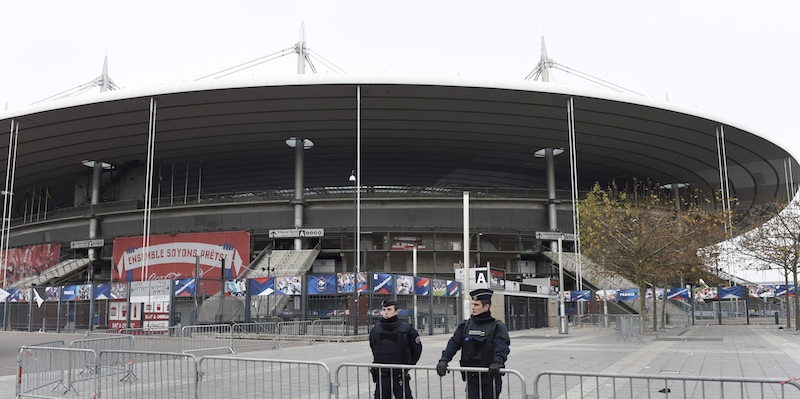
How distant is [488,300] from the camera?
754 centimetres

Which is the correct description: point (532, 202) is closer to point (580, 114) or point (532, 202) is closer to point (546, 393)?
point (580, 114)

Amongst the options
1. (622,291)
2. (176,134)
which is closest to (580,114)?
(622,291)

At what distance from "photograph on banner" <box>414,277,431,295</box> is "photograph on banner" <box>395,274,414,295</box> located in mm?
247

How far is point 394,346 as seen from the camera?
834cm

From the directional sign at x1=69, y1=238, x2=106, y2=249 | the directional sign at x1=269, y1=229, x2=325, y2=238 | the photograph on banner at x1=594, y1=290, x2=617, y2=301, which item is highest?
the directional sign at x1=269, y1=229, x2=325, y2=238

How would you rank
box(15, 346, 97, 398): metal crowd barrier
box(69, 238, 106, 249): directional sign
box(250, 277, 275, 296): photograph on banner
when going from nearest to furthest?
1. box(15, 346, 97, 398): metal crowd barrier
2. box(250, 277, 275, 296): photograph on banner
3. box(69, 238, 106, 249): directional sign

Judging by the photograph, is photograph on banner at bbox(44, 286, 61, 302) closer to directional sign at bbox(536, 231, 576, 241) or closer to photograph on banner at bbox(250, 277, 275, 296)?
photograph on banner at bbox(250, 277, 275, 296)

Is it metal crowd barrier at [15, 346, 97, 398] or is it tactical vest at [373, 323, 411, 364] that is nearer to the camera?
tactical vest at [373, 323, 411, 364]

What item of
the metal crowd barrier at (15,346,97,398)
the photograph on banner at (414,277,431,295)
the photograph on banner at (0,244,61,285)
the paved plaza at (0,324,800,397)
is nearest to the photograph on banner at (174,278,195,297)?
the paved plaza at (0,324,800,397)

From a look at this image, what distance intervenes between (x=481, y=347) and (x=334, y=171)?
6118 cm

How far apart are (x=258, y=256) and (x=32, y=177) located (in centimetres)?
2661

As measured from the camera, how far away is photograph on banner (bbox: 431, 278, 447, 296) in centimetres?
3148

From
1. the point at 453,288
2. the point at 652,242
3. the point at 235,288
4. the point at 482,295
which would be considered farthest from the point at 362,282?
the point at 482,295

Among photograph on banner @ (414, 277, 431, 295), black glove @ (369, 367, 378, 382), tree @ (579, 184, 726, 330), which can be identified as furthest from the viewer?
tree @ (579, 184, 726, 330)
